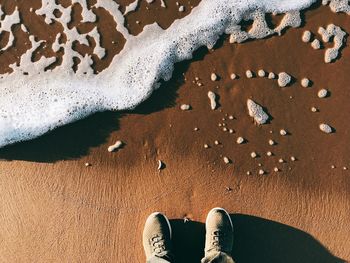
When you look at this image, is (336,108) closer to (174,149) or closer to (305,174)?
(305,174)

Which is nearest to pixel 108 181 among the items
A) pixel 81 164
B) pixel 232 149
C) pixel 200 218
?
pixel 81 164

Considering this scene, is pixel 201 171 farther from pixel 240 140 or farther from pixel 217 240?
pixel 217 240

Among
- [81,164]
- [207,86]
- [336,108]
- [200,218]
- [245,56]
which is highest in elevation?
[245,56]

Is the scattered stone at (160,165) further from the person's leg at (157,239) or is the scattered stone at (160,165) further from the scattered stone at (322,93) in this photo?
the scattered stone at (322,93)

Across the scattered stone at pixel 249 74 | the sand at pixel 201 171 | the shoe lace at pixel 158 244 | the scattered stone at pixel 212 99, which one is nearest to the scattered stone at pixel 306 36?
the sand at pixel 201 171

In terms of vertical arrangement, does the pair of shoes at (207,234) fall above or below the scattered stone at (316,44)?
below

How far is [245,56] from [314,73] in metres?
0.48

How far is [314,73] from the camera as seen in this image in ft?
8.89

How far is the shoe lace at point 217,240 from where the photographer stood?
261 cm

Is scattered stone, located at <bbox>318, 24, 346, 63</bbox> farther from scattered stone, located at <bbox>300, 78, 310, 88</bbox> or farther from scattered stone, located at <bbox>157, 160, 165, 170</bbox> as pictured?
scattered stone, located at <bbox>157, 160, 165, 170</bbox>

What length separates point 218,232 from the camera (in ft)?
8.57

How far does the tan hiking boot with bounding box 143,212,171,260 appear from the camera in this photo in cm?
265

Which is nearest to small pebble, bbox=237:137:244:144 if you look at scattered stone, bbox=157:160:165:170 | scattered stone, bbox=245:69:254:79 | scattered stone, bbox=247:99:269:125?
scattered stone, bbox=247:99:269:125

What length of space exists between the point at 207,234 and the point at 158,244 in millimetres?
335
